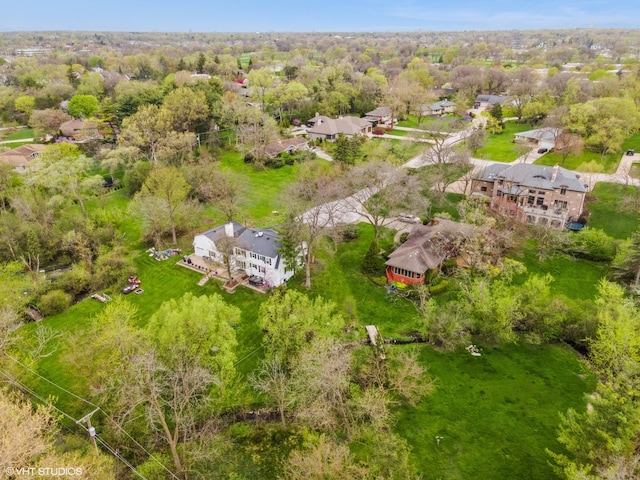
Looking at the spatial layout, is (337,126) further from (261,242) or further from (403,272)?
(403,272)

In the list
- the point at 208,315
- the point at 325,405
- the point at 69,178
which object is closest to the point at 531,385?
the point at 325,405

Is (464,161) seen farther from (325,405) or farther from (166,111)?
(166,111)

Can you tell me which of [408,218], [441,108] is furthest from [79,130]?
[441,108]

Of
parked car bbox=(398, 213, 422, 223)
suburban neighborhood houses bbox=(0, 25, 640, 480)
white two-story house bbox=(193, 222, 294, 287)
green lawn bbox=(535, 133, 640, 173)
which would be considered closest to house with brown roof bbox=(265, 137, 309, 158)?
suburban neighborhood houses bbox=(0, 25, 640, 480)

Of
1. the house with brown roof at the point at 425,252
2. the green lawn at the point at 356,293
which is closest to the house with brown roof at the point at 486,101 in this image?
the house with brown roof at the point at 425,252

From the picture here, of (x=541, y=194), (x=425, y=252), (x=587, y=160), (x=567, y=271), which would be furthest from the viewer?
(x=587, y=160)

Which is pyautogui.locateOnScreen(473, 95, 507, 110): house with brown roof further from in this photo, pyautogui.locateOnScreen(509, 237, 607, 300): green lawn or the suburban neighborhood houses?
pyautogui.locateOnScreen(509, 237, 607, 300): green lawn
